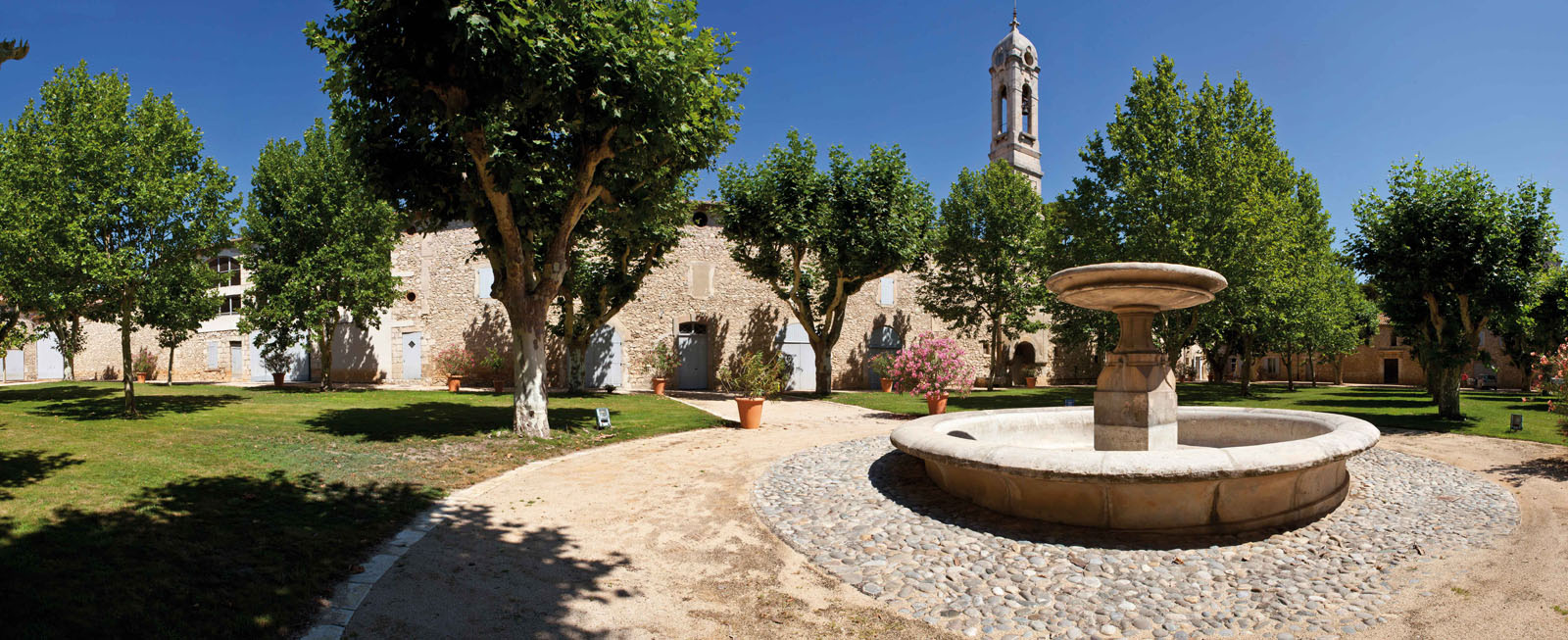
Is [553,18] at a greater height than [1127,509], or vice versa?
[553,18]

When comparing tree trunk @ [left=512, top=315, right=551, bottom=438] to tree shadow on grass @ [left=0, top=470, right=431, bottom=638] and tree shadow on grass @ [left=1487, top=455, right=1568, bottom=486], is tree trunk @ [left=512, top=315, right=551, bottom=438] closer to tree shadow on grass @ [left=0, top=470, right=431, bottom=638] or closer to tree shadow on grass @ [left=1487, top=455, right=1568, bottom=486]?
tree shadow on grass @ [left=0, top=470, right=431, bottom=638]

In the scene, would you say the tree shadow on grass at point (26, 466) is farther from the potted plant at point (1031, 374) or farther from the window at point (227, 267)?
the potted plant at point (1031, 374)

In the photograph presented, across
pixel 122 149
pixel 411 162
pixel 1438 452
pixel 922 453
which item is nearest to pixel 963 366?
pixel 1438 452

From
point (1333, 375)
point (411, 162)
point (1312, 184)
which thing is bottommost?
point (1333, 375)

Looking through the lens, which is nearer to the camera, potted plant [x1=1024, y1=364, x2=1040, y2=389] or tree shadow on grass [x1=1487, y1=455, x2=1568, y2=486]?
tree shadow on grass [x1=1487, y1=455, x2=1568, y2=486]

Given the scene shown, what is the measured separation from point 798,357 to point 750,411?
503 inches

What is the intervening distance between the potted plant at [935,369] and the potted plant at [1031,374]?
16939 mm

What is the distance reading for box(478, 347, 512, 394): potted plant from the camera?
2222 centimetres

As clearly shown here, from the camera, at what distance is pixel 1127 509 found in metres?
4.85

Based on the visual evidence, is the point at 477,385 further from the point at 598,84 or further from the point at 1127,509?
the point at 1127,509

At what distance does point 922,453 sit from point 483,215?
753cm

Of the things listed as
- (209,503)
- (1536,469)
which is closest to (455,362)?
(209,503)

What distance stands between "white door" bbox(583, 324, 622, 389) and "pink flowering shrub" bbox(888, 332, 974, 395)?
1271 centimetres

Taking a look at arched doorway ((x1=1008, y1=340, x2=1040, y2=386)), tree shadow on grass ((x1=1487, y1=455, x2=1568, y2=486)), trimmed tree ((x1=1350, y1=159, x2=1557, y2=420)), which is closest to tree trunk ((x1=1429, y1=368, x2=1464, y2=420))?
trimmed tree ((x1=1350, y1=159, x2=1557, y2=420))
